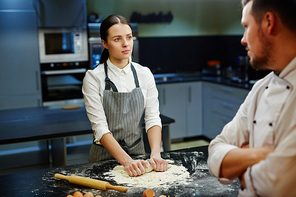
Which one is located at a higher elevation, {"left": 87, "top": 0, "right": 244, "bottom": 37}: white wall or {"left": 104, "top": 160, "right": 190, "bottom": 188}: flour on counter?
{"left": 87, "top": 0, "right": 244, "bottom": 37}: white wall

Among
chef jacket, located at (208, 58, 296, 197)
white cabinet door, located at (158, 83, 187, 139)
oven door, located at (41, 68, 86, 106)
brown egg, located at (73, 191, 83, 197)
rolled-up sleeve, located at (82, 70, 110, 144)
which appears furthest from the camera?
white cabinet door, located at (158, 83, 187, 139)

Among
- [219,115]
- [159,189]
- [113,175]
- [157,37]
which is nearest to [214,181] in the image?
[159,189]

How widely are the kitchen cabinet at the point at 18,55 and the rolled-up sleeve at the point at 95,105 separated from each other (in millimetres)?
2612

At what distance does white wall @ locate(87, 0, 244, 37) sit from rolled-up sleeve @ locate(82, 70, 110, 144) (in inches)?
126

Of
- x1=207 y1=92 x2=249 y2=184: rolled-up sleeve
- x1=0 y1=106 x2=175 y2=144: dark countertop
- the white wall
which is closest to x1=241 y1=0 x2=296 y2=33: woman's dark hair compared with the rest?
x1=207 y1=92 x2=249 y2=184: rolled-up sleeve

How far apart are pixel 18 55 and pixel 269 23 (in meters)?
3.75

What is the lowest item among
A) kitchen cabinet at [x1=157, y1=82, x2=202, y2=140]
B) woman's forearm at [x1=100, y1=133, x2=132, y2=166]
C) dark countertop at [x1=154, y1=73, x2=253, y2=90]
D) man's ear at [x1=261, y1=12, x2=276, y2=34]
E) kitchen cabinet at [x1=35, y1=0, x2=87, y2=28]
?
kitchen cabinet at [x1=157, y1=82, x2=202, y2=140]

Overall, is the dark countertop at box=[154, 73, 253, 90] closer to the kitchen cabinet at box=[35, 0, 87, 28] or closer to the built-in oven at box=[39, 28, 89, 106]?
the built-in oven at box=[39, 28, 89, 106]

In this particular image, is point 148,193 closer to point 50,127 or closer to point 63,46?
point 50,127

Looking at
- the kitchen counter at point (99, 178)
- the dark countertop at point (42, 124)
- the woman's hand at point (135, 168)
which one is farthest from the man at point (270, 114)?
the dark countertop at point (42, 124)

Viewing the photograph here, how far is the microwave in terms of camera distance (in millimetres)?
4098

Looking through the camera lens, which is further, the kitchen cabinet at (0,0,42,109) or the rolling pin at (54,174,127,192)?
the kitchen cabinet at (0,0,42,109)

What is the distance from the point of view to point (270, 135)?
0.91 meters

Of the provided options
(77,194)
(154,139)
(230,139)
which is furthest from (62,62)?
(230,139)
